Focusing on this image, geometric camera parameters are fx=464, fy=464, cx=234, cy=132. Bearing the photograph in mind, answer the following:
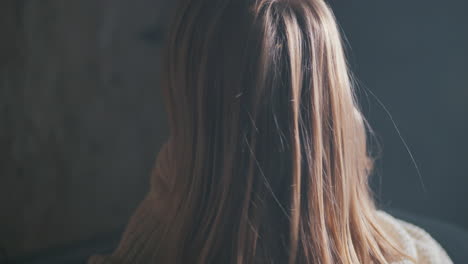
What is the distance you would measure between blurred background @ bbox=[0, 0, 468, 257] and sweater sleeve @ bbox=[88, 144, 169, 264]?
31.7 inches

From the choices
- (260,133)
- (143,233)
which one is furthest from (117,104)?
(260,133)

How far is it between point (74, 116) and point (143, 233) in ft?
2.90

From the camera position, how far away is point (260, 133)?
0.63 metres

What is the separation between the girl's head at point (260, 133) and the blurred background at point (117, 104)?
0.84 metres

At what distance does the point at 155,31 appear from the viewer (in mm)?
1638

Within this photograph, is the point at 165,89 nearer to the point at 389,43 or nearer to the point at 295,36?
the point at 295,36

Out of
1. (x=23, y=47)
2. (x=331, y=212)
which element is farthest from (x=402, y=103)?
Answer: (x=23, y=47)

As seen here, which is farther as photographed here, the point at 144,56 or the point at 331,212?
the point at 144,56

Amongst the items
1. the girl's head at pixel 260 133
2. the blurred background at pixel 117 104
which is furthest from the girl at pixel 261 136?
the blurred background at pixel 117 104

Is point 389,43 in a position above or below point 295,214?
above

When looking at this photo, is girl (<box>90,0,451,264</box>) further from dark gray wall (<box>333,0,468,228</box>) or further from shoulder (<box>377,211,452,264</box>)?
dark gray wall (<box>333,0,468,228</box>)

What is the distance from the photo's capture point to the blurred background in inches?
55.7

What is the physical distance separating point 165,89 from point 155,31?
39.2 inches

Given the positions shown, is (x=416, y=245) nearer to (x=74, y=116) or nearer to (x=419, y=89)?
(x=419, y=89)
